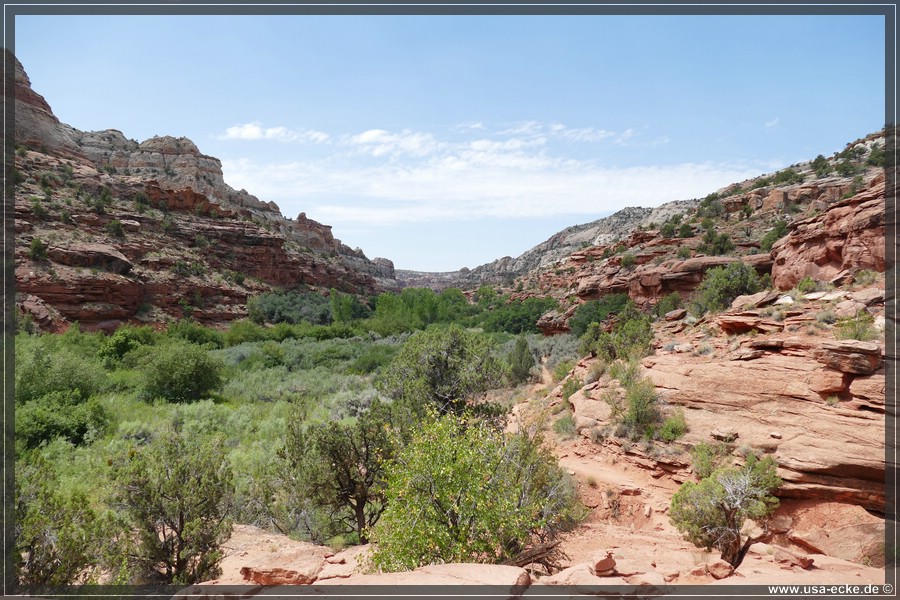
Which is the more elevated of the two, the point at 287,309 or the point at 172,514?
the point at 287,309

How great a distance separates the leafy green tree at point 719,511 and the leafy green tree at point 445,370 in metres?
5.37

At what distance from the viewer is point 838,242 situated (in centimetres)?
1499

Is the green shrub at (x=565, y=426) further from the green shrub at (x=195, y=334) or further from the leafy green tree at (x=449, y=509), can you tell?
the green shrub at (x=195, y=334)

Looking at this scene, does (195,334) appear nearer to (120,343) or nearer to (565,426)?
(120,343)

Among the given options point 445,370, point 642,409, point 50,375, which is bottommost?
point 642,409

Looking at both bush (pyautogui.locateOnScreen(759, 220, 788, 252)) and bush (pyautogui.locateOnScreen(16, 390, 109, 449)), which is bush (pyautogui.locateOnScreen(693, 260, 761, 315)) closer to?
bush (pyautogui.locateOnScreen(759, 220, 788, 252))

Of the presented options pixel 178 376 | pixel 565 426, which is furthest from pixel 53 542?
pixel 178 376

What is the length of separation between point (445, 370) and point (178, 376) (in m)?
12.1

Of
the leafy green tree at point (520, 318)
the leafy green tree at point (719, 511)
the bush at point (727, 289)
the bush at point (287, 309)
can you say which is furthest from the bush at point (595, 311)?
the bush at point (287, 309)

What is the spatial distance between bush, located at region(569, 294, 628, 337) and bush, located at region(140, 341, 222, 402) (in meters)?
25.0

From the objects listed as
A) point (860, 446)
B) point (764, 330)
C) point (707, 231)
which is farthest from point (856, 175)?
point (860, 446)

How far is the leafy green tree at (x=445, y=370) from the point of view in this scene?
10.8 meters

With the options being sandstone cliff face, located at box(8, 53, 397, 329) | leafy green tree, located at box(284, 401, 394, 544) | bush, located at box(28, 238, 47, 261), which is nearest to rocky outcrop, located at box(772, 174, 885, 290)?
leafy green tree, located at box(284, 401, 394, 544)

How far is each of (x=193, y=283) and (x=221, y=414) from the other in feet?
102
